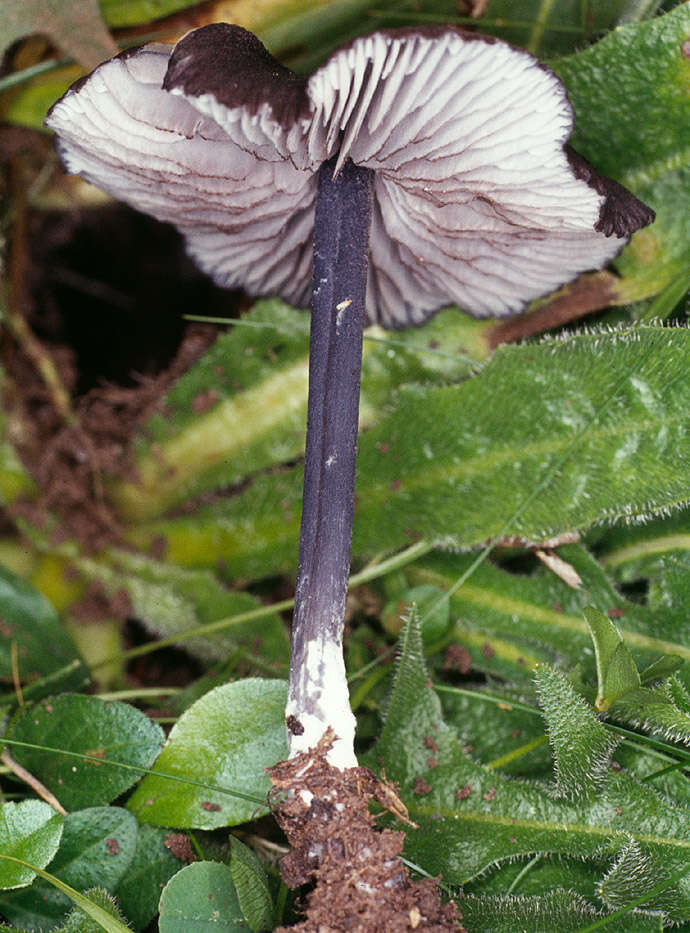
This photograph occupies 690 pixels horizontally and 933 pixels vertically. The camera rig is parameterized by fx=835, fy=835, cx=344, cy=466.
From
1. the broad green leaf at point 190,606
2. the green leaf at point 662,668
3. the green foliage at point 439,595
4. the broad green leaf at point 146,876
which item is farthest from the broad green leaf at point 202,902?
the green leaf at point 662,668

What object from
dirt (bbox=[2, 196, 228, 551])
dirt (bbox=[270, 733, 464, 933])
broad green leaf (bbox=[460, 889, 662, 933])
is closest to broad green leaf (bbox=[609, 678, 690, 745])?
broad green leaf (bbox=[460, 889, 662, 933])

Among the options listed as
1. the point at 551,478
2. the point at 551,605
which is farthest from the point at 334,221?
the point at 551,605

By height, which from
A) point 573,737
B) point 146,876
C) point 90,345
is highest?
point 573,737

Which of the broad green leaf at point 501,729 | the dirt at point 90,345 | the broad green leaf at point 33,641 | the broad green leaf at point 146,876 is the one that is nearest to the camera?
the broad green leaf at point 146,876

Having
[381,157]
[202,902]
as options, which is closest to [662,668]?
[202,902]

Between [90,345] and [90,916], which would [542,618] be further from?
[90,345]

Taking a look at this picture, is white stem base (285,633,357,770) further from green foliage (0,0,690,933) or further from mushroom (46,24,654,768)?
green foliage (0,0,690,933)

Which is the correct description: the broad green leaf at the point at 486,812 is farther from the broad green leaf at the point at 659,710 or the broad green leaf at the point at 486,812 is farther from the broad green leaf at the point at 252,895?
the broad green leaf at the point at 252,895
